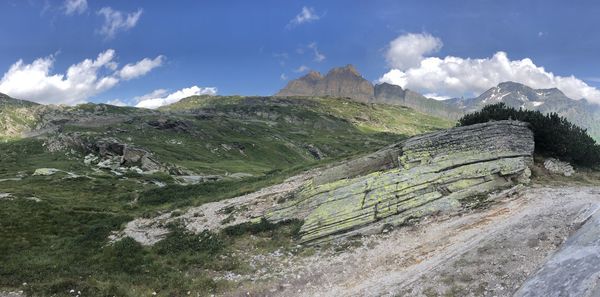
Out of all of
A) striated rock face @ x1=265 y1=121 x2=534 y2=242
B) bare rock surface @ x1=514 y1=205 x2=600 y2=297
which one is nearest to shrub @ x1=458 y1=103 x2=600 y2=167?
striated rock face @ x1=265 y1=121 x2=534 y2=242

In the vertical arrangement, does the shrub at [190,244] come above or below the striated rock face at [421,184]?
below

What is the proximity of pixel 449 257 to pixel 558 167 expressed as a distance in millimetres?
20631

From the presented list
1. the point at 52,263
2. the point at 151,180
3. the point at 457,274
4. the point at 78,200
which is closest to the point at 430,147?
the point at 457,274

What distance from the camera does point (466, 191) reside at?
32.2 meters

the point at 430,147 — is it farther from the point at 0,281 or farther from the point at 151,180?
the point at 151,180

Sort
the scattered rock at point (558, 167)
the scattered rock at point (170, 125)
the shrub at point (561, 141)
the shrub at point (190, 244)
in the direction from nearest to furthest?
the shrub at point (190, 244)
the scattered rock at point (558, 167)
the shrub at point (561, 141)
the scattered rock at point (170, 125)

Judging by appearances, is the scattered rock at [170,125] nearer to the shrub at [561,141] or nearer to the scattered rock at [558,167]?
the shrub at [561,141]

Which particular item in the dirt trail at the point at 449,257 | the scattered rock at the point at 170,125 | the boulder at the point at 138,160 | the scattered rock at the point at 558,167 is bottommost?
the dirt trail at the point at 449,257

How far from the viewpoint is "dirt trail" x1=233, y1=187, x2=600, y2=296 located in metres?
21.1

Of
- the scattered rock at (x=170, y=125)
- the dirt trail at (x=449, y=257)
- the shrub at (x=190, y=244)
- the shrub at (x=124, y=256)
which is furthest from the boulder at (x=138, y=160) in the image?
the scattered rock at (x=170, y=125)

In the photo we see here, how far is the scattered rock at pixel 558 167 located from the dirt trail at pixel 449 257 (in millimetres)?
5005

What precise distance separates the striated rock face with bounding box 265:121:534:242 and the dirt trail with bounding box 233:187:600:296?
182 centimetres

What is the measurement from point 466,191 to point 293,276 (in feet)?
52.7

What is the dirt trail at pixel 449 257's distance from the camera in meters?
21.1
